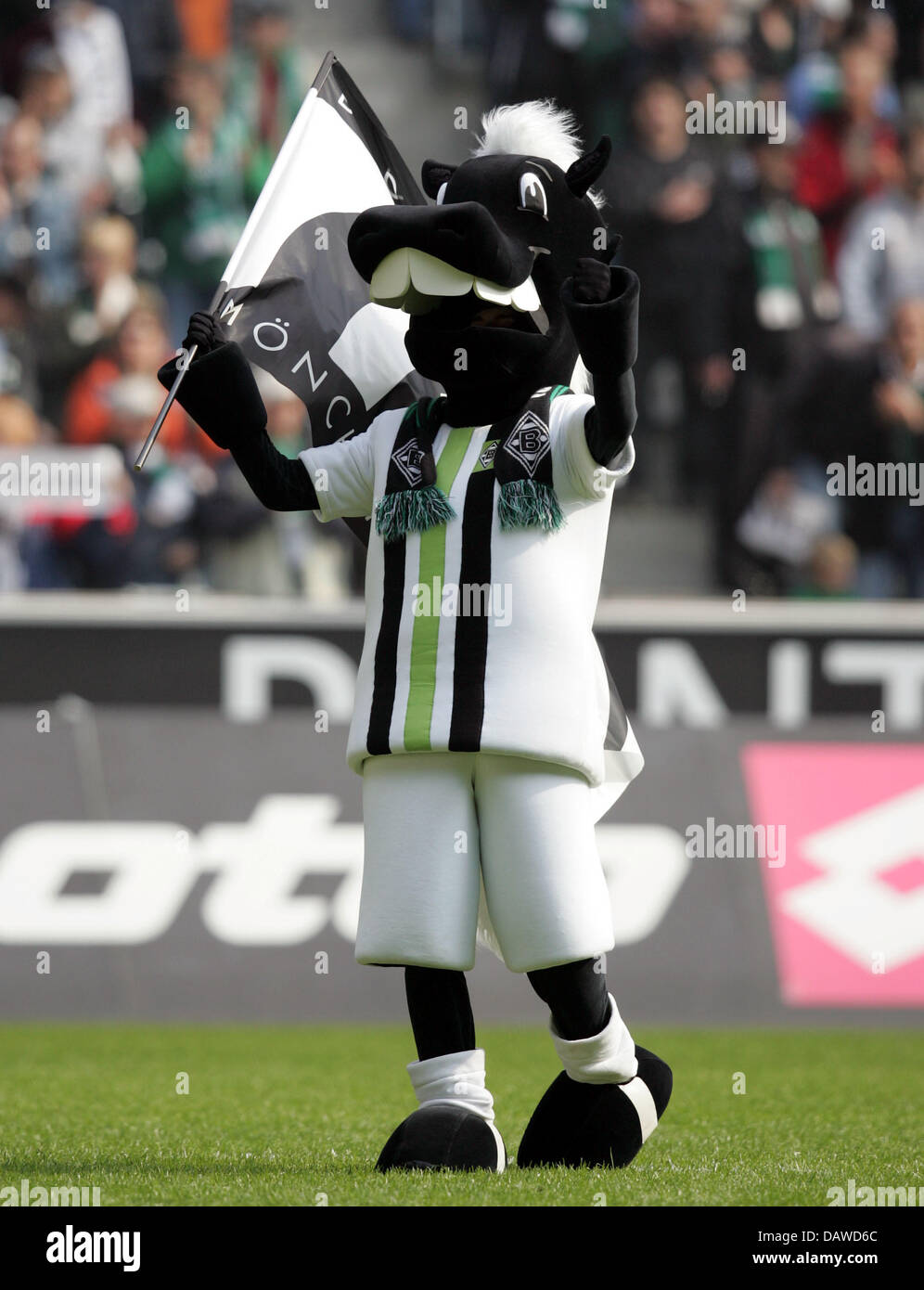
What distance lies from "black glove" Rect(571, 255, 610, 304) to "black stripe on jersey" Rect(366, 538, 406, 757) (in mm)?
587

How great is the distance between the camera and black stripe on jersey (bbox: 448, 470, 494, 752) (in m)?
3.37

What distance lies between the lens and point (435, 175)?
3.71 meters

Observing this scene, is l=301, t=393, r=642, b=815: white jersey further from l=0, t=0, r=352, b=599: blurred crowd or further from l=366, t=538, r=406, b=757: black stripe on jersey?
l=0, t=0, r=352, b=599: blurred crowd

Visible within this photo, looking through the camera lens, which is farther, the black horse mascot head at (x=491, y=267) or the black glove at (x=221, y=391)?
the black glove at (x=221, y=391)

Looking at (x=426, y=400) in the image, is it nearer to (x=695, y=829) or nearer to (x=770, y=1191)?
(x=770, y=1191)

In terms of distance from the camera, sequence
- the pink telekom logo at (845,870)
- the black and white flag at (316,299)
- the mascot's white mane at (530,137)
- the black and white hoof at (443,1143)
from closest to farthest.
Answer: the black and white hoof at (443,1143)
the mascot's white mane at (530,137)
the black and white flag at (316,299)
the pink telekom logo at (845,870)

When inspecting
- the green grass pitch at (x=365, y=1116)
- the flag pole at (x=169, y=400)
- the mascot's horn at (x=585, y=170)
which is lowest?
the green grass pitch at (x=365, y=1116)

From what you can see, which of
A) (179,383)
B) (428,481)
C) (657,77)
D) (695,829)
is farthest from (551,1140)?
(657,77)

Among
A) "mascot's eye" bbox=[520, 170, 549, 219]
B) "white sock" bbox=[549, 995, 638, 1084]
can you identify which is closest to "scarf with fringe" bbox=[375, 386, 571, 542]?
"mascot's eye" bbox=[520, 170, 549, 219]

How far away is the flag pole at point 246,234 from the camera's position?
3475 mm

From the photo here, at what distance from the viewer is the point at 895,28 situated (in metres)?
9.73

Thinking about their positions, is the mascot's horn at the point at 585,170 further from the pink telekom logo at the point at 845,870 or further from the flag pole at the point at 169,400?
the pink telekom logo at the point at 845,870

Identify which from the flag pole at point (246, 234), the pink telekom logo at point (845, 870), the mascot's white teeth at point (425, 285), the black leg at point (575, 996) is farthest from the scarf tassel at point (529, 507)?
the pink telekom logo at point (845, 870)

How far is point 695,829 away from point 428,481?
3.43 meters
